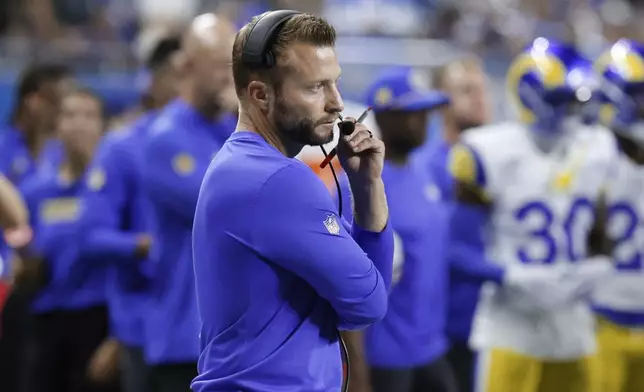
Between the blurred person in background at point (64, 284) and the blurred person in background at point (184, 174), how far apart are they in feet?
5.85

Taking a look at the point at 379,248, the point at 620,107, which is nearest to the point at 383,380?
the point at 620,107

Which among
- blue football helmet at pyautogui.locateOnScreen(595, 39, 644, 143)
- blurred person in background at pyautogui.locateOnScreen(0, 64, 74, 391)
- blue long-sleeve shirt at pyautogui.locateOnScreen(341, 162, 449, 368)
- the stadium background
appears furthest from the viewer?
the stadium background

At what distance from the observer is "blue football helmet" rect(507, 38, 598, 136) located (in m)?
5.77

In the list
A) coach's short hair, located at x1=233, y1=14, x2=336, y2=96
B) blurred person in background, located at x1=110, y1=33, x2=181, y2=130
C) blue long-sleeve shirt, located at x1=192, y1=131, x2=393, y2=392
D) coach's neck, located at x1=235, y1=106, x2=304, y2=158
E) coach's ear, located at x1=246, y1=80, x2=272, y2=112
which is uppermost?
coach's short hair, located at x1=233, y1=14, x2=336, y2=96

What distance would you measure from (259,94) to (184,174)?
1937 millimetres

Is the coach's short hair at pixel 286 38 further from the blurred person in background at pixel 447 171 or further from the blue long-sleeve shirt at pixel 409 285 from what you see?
the blurred person in background at pixel 447 171

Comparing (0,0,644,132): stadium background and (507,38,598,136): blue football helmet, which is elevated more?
(507,38,598,136): blue football helmet

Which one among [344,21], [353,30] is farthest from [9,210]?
[344,21]

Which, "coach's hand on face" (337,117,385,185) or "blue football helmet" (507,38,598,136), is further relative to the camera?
"blue football helmet" (507,38,598,136)

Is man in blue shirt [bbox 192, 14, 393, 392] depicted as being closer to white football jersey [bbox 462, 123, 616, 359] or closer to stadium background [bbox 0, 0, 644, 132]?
white football jersey [bbox 462, 123, 616, 359]

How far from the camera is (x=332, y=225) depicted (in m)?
3.03

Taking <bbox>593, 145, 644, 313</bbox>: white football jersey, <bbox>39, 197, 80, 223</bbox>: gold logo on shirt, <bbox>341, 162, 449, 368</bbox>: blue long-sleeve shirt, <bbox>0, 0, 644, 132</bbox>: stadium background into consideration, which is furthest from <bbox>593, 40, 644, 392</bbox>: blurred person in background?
<bbox>0, 0, 644, 132</bbox>: stadium background

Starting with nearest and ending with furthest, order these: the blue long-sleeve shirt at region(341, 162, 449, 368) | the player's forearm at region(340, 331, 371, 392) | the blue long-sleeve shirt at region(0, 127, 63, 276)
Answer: the player's forearm at region(340, 331, 371, 392) → the blue long-sleeve shirt at region(341, 162, 449, 368) → the blue long-sleeve shirt at region(0, 127, 63, 276)

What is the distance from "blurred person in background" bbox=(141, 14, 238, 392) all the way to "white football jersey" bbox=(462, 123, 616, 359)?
4.53ft
